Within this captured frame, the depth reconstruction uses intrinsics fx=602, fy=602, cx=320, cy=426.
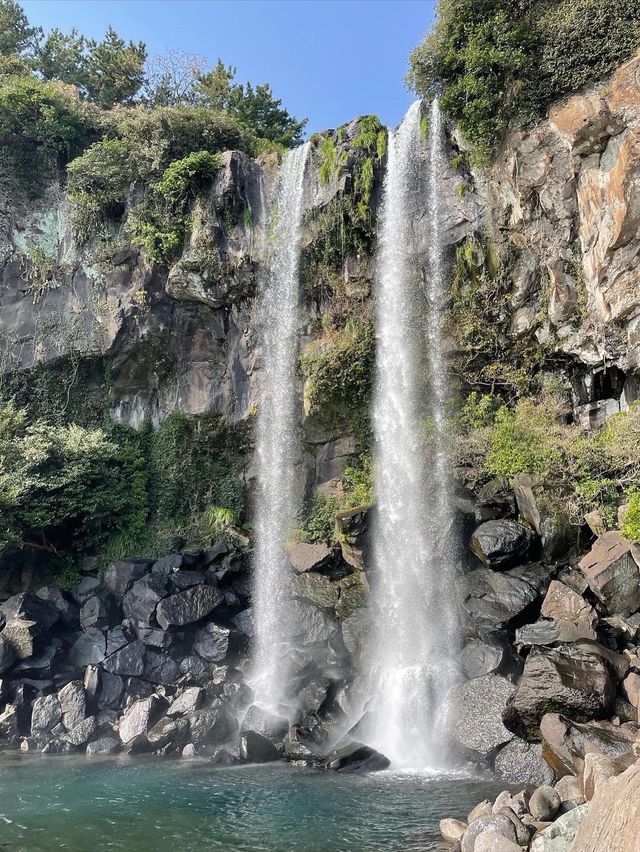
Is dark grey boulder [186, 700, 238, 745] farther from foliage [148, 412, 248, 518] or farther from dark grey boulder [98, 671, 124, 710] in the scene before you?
foliage [148, 412, 248, 518]

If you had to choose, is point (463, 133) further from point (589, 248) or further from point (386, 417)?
point (386, 417)

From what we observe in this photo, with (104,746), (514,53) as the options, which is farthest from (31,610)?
(514,53)

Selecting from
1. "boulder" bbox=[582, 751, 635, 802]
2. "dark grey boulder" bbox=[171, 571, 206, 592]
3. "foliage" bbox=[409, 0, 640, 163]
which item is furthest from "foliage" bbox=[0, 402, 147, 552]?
"boulder" bbox=[582, 751, 635, 802]

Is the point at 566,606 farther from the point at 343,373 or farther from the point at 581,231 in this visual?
the point at 343,373

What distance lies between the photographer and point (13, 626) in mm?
15781

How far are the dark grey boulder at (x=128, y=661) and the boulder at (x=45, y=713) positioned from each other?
4.64ft

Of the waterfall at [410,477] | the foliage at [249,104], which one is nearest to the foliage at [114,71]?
the foliage at [249,104]

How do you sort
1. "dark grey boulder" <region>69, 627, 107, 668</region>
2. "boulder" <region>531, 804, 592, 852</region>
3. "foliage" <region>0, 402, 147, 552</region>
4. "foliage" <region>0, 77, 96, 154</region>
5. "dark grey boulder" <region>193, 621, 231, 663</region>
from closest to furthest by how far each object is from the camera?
"boulder" <region>531, 804, 592, 852</region>, "dark grey boulder" <region>193, 621, 231, 663</region>, "dark grey boulder" <region>69, 627, 107, 668</region>, "foliage" <region>0, 402, 147, 552</region>, "foliage" <region>0, 77, 96, 154</region>

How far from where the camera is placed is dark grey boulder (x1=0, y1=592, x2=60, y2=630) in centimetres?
1608

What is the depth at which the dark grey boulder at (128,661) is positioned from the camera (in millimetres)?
15539

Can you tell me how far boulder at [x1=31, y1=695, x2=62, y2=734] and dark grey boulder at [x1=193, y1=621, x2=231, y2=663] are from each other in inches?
139

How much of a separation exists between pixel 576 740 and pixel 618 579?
12.0 ft

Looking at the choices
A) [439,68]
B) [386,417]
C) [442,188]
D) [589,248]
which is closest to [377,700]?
[386,417]

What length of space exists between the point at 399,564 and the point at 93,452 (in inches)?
412
